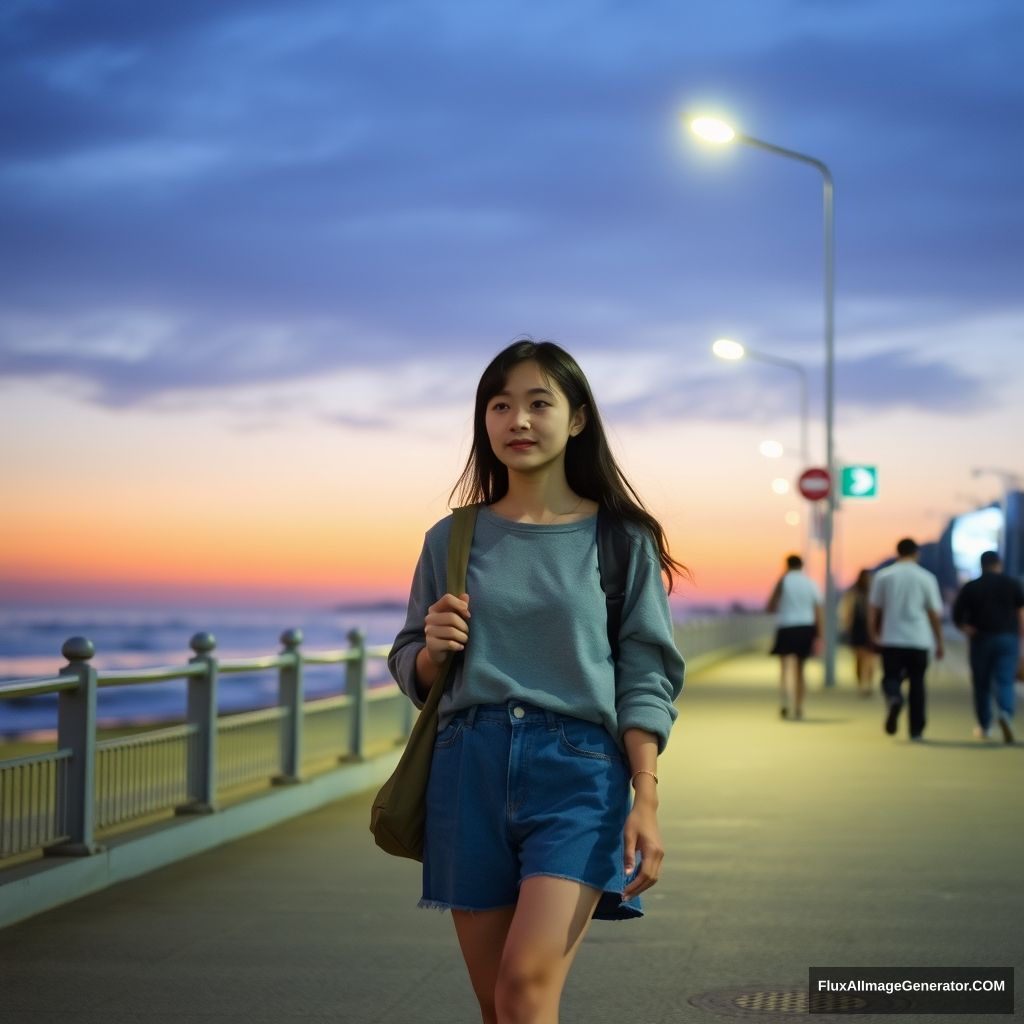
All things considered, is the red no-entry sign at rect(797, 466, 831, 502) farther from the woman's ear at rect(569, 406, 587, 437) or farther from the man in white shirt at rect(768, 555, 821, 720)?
the woman's ear at rect(569, 406, 587, 437)

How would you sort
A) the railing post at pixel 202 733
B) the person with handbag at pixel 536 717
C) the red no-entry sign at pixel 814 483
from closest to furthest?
the person with handbag at pixel 536 717 → the railing post at pixel 202 733 → the red no-entry sign at pixel 814 483

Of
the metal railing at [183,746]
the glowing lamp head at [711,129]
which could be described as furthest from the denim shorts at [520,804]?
the glowing lamp head at [711,129]

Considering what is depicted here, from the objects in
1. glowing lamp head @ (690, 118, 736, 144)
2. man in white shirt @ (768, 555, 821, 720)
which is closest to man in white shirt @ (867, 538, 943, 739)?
man in white shirt @ (768, 555, 821, 720)

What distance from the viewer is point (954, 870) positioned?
937 cm

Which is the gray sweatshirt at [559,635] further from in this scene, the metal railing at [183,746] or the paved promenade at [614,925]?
the metal railing at [183,746]

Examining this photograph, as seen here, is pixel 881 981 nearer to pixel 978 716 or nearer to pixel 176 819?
→ pixel 176 819

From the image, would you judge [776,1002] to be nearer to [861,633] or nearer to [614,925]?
[614,925]

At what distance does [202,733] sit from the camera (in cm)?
1057

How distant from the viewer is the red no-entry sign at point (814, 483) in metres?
30.9

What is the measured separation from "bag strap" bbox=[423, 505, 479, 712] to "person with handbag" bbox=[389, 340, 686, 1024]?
22 millimetres

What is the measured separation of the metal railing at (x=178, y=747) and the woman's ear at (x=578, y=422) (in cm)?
456

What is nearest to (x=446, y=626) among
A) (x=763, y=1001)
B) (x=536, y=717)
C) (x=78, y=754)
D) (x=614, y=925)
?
(x=536, y=717)

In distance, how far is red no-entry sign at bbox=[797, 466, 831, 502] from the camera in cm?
3088

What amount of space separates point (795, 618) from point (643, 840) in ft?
59.9
